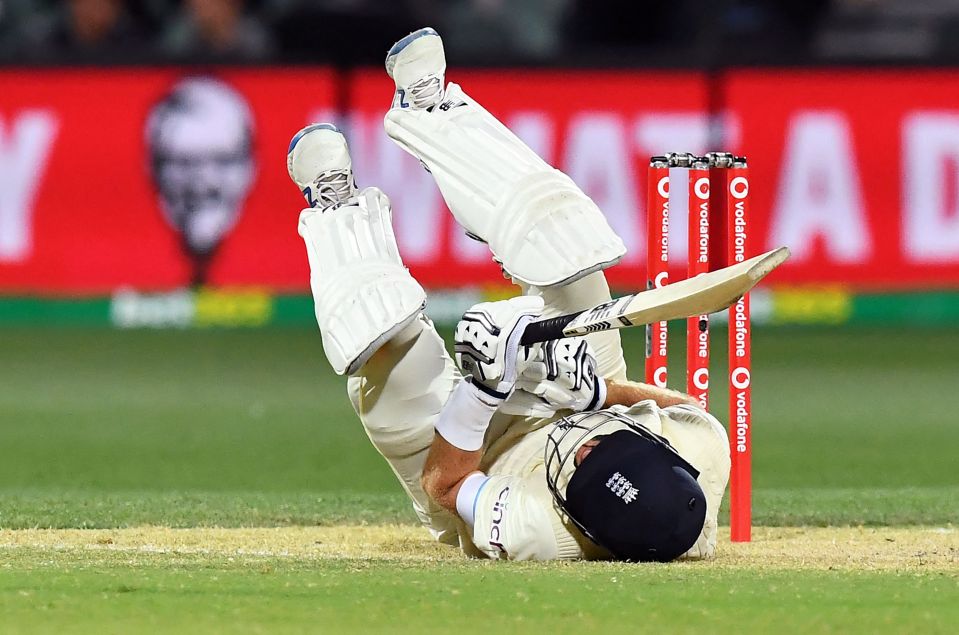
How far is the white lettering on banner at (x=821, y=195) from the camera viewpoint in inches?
428

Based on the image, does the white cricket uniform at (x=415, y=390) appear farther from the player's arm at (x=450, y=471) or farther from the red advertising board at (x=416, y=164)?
the red advertising board at (x=416, y=164)

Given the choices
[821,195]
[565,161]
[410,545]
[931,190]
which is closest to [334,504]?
[410,545]

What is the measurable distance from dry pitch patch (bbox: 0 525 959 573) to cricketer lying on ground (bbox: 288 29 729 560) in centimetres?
20

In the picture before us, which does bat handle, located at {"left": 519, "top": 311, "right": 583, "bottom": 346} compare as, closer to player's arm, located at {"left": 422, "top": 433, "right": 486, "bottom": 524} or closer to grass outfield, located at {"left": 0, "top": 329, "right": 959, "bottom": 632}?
player's arm, located at {"left": 422, "top": 433, "right": 486, "bottom": 524}

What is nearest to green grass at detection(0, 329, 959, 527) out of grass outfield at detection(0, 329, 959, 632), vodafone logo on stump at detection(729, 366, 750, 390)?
grass outfield at detection(0, 329, 959, 632)

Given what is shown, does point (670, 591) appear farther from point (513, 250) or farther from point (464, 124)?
point (464, 124)

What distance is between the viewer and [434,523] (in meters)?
5.21

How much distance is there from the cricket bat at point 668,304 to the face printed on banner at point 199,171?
623cm

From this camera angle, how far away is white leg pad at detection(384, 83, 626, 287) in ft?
16.4

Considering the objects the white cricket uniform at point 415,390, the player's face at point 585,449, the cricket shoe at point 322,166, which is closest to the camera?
the player's face at point 585,449

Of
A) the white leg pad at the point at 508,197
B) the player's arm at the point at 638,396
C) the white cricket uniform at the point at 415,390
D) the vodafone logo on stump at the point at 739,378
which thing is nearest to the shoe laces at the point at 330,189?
the white leg pad at the point at 508,197

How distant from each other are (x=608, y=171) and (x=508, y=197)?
19.2ft

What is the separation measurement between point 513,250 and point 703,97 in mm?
6236

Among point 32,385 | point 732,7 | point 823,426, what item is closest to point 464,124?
point 823,426
